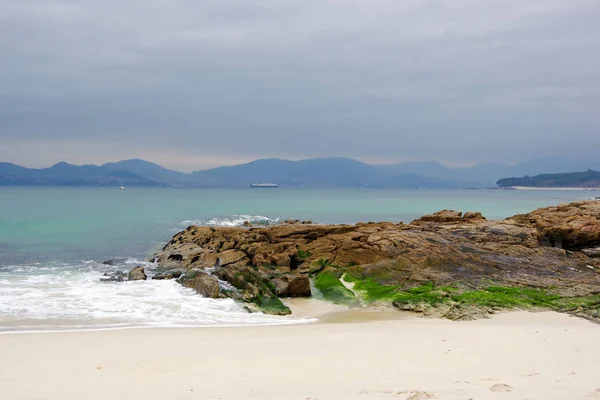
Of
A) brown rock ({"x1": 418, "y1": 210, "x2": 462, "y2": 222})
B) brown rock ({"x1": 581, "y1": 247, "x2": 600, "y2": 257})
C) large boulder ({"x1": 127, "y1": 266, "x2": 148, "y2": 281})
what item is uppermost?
brown rock ({"x1": 418, "y1": 210, "x2": 462, "y2": 222})

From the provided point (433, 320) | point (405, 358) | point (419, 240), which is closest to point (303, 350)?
point (405, 358)

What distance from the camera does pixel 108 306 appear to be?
14086 millimetres

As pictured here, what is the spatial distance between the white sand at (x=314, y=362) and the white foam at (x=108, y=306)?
1.16 m

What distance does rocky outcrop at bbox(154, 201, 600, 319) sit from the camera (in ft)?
51.4

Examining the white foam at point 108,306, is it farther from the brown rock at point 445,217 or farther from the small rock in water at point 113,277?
the brown rock at point 445,217

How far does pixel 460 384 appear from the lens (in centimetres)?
738

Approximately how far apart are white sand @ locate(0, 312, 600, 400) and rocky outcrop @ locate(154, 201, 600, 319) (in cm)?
286

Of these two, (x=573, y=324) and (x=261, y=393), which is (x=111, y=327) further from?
(x=573, y=324)

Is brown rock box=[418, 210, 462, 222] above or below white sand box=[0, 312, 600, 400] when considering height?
above

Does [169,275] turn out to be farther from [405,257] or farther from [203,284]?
[405,257]

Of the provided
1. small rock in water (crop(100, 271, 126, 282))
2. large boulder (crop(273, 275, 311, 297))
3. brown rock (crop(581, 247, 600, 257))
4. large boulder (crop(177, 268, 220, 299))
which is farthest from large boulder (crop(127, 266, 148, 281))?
brown rock (crop(581, 247, 600, 257))

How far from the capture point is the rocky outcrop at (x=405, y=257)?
1567 centimetres

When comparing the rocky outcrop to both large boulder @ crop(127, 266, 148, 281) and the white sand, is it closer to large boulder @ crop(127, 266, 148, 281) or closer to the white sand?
large boulder @ crop(127, 266, 148, 281)

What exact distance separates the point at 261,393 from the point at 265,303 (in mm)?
7390
